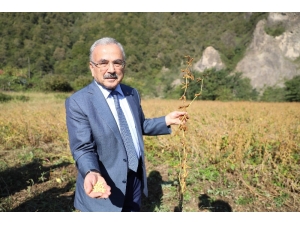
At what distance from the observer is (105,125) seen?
148 centimetres

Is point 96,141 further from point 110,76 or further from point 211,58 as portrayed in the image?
point 211,58

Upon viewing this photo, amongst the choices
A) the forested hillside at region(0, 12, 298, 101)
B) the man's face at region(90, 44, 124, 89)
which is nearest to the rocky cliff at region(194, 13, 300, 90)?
the forested hillside at region(0, 12, 298, 101)

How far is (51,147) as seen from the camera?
5.87 m

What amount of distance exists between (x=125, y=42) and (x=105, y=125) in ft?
179

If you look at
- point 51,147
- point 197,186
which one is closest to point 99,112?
point 197,186

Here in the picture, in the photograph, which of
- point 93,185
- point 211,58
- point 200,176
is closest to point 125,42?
point 211,58

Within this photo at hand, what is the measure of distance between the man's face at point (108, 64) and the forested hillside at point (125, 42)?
36.0 metres

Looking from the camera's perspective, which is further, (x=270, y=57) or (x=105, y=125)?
(x=270, y=57)

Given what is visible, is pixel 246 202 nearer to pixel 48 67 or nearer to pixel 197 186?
pixel 197 186

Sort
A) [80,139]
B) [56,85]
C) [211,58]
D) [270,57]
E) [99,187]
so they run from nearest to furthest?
[99,187]
[80,139]
[56,85]
[270,57]
[211,58]

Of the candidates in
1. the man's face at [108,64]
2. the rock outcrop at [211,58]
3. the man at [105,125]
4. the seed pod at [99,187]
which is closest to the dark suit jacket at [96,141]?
the man at [105,125]

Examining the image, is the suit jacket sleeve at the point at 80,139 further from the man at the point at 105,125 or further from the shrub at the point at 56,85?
the shrub at the point at 56,85

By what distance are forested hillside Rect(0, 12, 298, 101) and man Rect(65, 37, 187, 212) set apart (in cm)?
3593

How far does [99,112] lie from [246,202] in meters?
2.78
